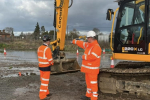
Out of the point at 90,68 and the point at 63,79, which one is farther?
the point at 63,79

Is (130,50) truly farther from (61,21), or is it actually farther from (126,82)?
(61,21)

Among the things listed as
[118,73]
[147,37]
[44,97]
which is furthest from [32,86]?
[147,37]

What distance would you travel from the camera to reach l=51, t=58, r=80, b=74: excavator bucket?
6797mm

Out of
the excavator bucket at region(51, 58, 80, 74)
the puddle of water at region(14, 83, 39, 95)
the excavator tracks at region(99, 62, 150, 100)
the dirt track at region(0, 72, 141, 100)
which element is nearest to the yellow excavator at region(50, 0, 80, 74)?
the excavator bucket at region(51, 58, 80, 74)

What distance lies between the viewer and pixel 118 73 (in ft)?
15.4

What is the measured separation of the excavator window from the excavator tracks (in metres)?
0.91

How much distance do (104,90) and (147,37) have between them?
6.28 ft

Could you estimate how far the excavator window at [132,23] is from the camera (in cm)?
477

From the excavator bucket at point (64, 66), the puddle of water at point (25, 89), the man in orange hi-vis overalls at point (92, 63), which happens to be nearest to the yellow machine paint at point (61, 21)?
the excavator bucket at point (64, 66)

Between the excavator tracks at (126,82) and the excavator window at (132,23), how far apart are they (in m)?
0.91

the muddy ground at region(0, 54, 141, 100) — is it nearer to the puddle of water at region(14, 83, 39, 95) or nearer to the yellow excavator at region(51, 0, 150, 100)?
the puddle of water at region(14, 83, 39, 95)

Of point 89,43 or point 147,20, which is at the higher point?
point 147,20

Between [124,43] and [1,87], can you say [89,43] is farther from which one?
[1,87]

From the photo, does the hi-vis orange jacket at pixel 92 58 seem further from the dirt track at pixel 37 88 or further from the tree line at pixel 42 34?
the tree line at pixel 42 34
